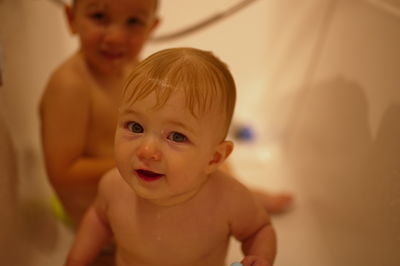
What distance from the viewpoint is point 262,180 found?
1.17m

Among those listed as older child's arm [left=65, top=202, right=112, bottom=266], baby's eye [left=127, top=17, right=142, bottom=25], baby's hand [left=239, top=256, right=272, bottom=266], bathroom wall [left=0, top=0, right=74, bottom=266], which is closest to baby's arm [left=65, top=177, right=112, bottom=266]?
older child's arm [left=65, top=202, right=112, bottom=266]

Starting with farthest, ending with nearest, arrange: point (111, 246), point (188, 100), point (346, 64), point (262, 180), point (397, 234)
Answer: point (262, 180)
point (346, 64)
point (111, 246)
point (397, 234)
point (188, 100)

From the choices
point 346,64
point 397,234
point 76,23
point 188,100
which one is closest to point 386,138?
point 397,234

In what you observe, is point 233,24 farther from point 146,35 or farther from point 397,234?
point 397,234

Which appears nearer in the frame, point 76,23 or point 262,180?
point 76,23

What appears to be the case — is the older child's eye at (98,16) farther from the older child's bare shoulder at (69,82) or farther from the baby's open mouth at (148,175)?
the baby's open mouth at (148,175)

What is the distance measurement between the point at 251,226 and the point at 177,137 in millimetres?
209

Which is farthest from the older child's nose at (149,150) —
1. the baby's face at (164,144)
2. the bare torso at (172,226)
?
the bare torso at (172,226)

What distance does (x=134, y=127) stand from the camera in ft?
1.70

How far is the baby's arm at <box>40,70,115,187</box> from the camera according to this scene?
766 mm

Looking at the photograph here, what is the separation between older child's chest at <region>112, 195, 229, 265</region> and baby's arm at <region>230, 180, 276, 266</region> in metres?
0.02

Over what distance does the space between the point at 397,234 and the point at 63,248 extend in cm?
59

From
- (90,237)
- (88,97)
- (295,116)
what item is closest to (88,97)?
(88,97)

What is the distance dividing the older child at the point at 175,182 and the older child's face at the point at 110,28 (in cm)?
27
